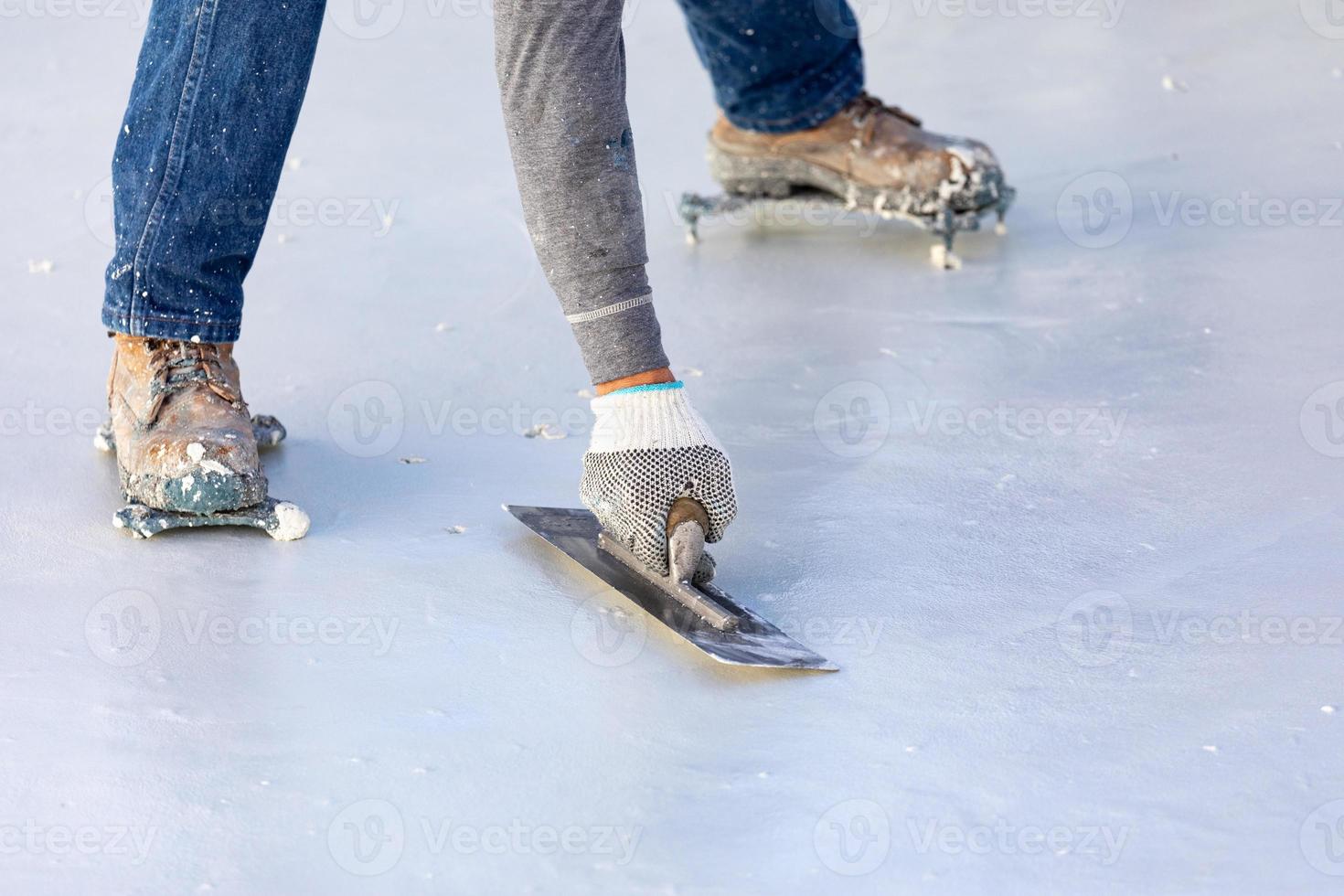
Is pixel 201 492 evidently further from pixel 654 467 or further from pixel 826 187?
pixel 826 187

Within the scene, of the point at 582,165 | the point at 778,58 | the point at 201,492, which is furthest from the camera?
the point at 778,58

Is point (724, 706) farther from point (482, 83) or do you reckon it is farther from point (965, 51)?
point (965, 51)

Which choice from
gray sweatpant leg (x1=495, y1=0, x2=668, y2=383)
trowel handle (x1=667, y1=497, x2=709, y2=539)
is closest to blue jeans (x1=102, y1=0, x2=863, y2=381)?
gray sweatpant leg (x1=495, y1=0, x2=668, y2=383)

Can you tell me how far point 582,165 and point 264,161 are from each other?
44 centimetres

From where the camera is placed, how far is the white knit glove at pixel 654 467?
1395 mm

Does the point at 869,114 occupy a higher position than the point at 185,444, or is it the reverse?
the point at 869,114

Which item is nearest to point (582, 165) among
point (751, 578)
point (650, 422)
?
point (650, 422)

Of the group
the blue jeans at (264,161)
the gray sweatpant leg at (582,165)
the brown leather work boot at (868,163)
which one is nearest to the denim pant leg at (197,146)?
the blue jeans at (264,161)

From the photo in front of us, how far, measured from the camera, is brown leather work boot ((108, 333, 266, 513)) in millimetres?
1551

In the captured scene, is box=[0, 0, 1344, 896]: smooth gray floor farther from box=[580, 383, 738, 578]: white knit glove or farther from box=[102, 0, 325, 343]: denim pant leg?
box=[102, 0, 325, 343]: denim pant leg

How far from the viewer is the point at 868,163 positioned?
255cm

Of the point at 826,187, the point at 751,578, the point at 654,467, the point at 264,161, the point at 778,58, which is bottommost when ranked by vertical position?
the point at 751,578

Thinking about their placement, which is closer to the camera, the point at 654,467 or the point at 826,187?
the point at 654,467

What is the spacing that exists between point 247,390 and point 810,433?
0.74 meters
